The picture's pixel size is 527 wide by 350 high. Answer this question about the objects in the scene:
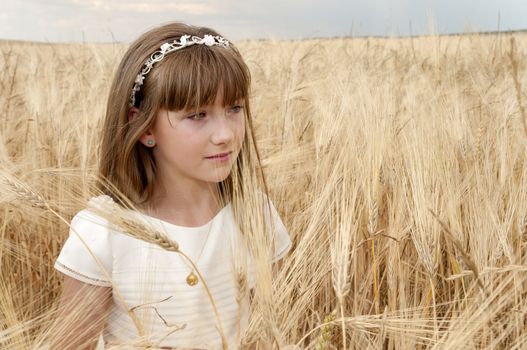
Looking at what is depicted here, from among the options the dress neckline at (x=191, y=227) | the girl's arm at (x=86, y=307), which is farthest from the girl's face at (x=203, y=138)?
the girl's arm at (x=86, y=307)

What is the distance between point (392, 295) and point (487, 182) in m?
0.34

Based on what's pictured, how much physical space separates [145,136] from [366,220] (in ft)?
1.69

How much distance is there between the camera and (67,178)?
1.17 m

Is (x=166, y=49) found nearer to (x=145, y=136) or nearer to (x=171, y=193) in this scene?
(x=145, y=136)

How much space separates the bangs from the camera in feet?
3.85

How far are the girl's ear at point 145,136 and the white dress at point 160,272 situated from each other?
167 millimetres

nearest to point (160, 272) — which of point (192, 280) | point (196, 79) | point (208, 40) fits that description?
point (192, 280)

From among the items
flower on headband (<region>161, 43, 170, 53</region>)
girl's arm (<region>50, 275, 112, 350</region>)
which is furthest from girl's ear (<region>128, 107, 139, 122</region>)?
girl's arm (<region>50, 275, 112, 350</region>)

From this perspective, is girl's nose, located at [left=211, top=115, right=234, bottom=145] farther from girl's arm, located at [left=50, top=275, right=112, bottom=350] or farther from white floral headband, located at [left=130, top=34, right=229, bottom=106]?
girl's arm, located at [left=50, top=275, right=112, bottom=350]

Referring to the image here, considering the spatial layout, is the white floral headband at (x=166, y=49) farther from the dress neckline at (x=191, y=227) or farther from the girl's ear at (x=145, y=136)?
the dress neckline at (x=191, y=227)

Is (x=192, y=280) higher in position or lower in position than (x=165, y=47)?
lower

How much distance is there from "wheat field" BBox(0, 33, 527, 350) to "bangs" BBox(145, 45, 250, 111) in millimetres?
243

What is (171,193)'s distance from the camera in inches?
50.7

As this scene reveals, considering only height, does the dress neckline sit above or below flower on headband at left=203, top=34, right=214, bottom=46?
below
